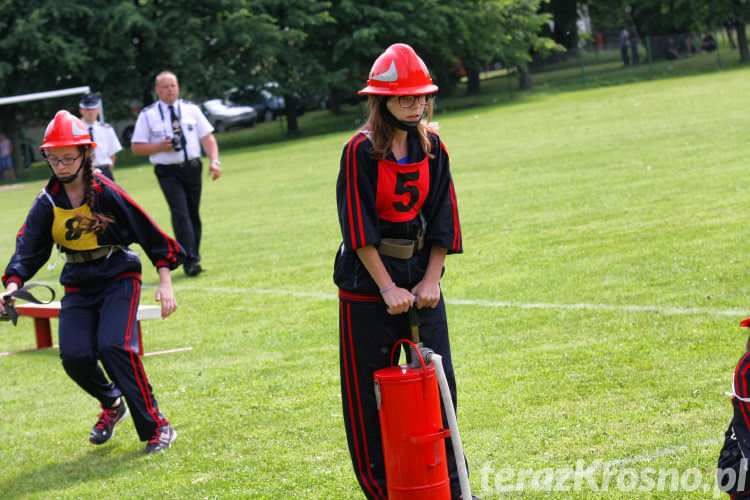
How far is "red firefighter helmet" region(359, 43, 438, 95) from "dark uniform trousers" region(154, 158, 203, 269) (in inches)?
319

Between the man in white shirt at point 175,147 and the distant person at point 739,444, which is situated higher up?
the man in white shirt at point 175,147

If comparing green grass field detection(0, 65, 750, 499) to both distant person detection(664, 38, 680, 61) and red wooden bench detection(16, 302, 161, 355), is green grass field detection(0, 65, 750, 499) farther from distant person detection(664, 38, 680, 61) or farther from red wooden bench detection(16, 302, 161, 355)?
distant person detection(664, 38, 680, 61)

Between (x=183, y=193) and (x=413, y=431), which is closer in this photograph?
(x=413, y=431)

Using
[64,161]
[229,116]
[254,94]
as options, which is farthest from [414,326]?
[229,116]

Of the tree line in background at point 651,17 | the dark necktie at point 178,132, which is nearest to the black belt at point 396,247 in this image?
the dark necktie at point 178,132

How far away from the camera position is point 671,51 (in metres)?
45.6

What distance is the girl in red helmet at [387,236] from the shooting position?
13.4 feet

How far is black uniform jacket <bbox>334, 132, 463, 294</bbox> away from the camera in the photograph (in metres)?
4.09

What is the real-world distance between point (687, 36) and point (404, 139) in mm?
45395

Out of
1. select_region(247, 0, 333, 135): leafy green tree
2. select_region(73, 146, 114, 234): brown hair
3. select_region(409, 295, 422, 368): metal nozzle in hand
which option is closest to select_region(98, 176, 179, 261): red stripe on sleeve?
select_region(73, 146, 114, 234): brown hair

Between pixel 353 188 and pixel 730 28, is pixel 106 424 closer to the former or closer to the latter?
pixel 353 188

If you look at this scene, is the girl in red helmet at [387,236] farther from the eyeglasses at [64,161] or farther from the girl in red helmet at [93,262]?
the eyeglasses at [64,161]

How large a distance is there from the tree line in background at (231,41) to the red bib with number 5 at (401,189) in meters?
36.5

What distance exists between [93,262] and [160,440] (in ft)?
3.93
